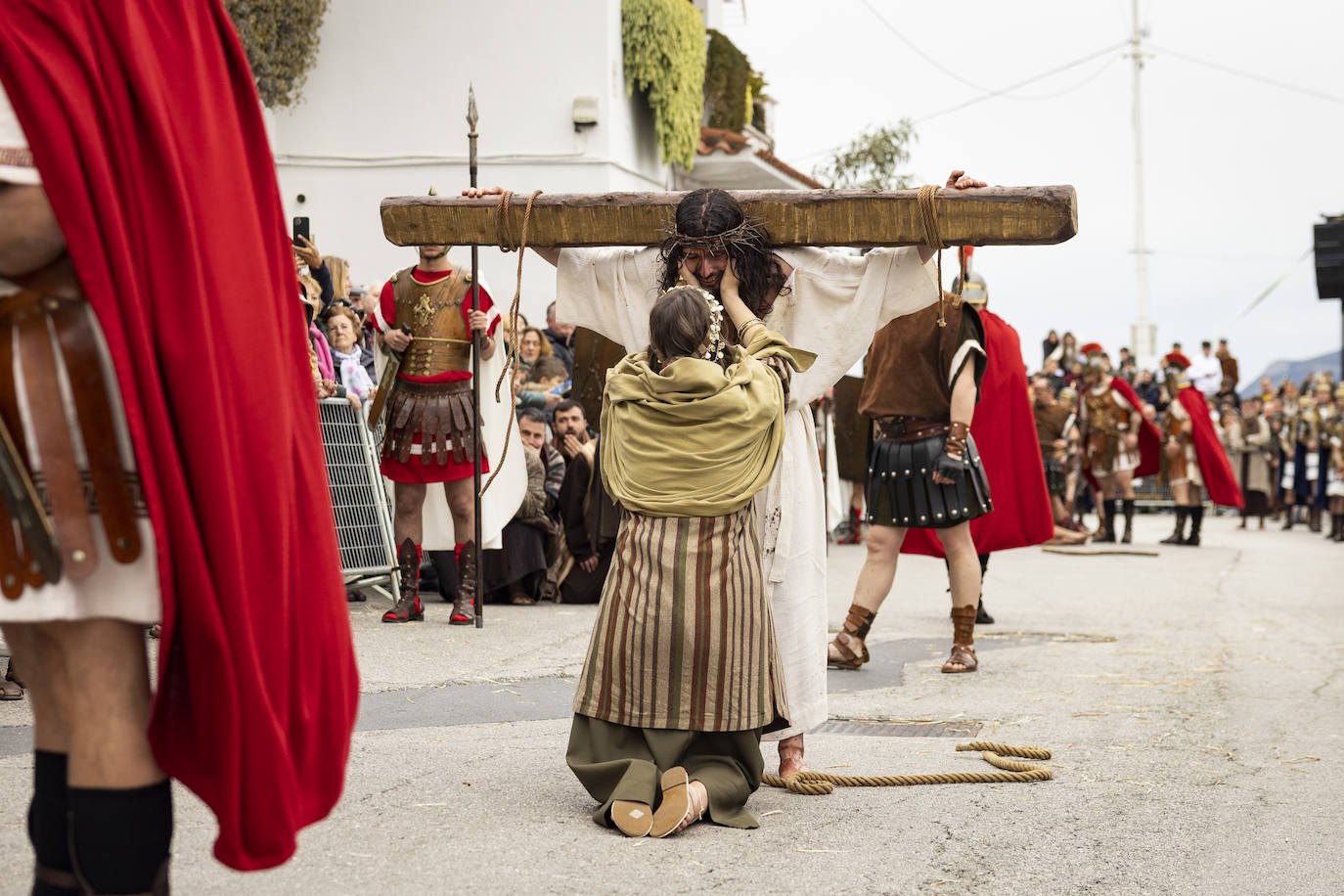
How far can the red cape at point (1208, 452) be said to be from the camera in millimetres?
19406

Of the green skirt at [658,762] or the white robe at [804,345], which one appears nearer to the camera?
the green skirt at [658,762]

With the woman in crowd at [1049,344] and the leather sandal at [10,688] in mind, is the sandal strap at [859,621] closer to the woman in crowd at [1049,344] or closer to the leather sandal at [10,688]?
the leather sandal at [10,688]

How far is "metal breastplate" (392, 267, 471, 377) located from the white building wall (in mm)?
9029

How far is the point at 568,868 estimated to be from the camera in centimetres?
374

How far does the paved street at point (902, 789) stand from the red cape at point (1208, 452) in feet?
35.0

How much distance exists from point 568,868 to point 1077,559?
12807 millimetres

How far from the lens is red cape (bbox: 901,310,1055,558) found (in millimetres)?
8922

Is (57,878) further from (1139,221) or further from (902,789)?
(1139,221)

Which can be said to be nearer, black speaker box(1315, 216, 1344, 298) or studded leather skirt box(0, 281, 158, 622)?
studded leather skirt box(0, 281, 158, 622)

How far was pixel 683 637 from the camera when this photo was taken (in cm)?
432

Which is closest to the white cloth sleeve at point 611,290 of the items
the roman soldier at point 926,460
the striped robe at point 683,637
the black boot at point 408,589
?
the striped robe at point 683,637

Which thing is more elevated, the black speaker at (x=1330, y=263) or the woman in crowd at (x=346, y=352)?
the black speaker at (x=1330, y=263)

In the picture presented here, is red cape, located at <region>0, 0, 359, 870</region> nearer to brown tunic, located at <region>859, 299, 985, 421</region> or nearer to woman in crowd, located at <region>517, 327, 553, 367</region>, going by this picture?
brown tunic, located at <region>859, 299, 985, 421</region>

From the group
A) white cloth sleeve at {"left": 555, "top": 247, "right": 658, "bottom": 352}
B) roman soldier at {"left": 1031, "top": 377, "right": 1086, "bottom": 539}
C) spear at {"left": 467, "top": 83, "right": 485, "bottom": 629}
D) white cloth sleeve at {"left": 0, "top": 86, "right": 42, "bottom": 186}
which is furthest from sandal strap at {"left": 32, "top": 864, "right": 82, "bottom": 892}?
roman soldier at {"left": 1031, "top": 377, "right": 1086, "bottom": 539}
